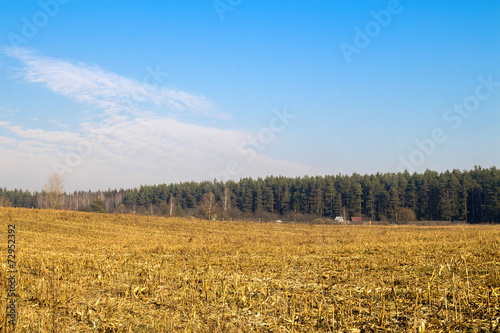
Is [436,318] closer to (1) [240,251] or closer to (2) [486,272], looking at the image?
(2) [486,272]

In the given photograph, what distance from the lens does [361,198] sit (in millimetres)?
96125

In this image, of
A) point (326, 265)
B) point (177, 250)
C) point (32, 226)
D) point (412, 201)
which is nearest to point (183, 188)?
point (412, 201)

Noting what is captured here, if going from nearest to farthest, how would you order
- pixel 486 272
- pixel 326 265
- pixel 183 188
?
pixel 486 272 → pixel 326 265 → pixel 183 188

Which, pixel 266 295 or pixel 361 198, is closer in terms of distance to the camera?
pixel 266 295

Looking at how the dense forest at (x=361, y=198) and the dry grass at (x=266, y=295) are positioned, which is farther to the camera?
the dense forest at (x=361, y=198)

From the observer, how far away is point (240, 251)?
54.4ft

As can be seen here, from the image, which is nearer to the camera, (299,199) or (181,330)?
(181,330)

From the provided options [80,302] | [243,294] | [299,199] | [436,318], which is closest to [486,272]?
[436,318]

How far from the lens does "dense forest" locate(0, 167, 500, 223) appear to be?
266 feet

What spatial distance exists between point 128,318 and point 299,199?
99.9 meters

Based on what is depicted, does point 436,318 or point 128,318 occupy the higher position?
point 436,318

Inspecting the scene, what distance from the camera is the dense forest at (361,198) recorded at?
81.2 meters

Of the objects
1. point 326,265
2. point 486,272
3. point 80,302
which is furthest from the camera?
point 326,265

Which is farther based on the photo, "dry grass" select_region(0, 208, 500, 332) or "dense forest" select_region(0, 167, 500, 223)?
"dense forest" select_region(0, 167, 500, 223)
